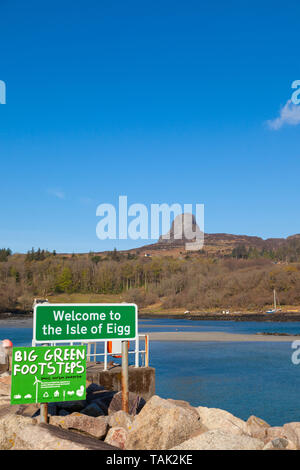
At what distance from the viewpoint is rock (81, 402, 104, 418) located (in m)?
10.8

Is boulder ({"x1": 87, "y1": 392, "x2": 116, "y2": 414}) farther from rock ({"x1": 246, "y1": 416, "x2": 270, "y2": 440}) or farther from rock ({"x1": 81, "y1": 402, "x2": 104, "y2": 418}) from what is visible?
rock ({"x1": 246, "y1": 416, "x2": 270, "y2": 440})

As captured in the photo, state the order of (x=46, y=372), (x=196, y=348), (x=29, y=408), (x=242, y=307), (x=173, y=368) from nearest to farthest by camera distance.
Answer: (x=46, y=372) → (x=29, y=408) → (x=173, y=368) → (x=196, y=348) → (x=242, y=307)

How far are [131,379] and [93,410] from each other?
5442 millimetres

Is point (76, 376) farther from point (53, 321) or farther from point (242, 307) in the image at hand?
point (242, 307)

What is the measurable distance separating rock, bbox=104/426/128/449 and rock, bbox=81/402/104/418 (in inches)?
79.5

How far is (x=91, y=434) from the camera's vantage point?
352 inches

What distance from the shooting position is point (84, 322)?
9.27 metres

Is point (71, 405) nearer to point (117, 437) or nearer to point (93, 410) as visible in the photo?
point (93, 410)

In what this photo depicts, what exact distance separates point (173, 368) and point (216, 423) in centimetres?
2705

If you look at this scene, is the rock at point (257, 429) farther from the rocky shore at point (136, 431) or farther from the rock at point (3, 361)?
the rock at point (3, 361)

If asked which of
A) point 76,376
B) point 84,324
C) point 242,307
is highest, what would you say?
point 84,324

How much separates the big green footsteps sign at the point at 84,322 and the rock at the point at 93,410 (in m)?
2.48

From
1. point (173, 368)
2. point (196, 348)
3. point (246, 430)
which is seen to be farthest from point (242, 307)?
point (246, 430)
